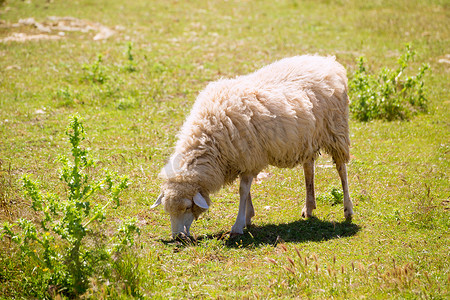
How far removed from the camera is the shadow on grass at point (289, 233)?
6164mm

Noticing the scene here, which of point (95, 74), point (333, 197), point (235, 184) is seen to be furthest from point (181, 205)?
point (95, 74)

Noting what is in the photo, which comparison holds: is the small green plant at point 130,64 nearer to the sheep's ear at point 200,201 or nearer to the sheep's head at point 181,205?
the sheep's head at point 181,205

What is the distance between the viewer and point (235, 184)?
853 cm

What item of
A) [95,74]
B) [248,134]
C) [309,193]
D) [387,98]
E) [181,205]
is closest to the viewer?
[181,205]

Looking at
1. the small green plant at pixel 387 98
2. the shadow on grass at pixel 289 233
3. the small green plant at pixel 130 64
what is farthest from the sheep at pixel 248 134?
the small green plant at pixel 130 64

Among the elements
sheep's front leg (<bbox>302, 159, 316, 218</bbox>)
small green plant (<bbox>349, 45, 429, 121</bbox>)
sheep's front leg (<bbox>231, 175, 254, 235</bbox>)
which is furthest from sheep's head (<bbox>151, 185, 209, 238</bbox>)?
small green plant (<bbox>349, 45, 429, 121</bbox>)

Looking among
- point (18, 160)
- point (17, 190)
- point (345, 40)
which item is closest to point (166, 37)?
point (345, 40)

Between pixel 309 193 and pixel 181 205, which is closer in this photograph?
pixel 181 205

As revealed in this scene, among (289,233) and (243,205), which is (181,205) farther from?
(289,233)

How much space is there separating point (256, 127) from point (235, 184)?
8.09 ft

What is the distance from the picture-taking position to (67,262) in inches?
195

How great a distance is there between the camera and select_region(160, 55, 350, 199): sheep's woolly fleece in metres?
6.17

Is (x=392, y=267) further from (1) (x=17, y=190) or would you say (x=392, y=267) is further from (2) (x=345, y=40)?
(2) (x=345, y=40)

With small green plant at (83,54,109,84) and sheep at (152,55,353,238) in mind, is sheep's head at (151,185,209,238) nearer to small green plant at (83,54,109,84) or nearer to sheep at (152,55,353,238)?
sheep at (152,55,353,238)
